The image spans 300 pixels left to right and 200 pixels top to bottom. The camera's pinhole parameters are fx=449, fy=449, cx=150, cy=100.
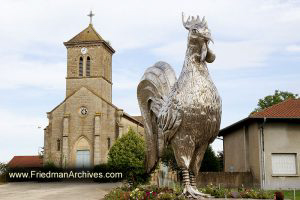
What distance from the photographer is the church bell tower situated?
55.5 meters

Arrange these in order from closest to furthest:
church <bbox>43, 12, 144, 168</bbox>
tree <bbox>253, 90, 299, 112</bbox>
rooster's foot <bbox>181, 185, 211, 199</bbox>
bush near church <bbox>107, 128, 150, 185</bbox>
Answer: rooster's foot <bbox>181, 185, 211, 199</bbox> < bush near church <bbox>107, 128, 150, 185</bbox> < tree <bbox>253, 90, 299, 112</bbox> < church <bbox>43, 12, 144, 168</bbox>

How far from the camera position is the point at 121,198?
11805 millimetres

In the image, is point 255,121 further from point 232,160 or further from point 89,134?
point 89,134

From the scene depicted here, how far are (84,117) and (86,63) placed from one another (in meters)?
8.08

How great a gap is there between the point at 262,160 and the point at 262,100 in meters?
18.3

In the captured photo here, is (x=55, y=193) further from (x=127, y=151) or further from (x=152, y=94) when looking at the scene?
(x=152, y=94)

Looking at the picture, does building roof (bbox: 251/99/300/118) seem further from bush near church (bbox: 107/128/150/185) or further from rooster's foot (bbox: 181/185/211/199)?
rooster's foot (bbox: 181/185/211/199)

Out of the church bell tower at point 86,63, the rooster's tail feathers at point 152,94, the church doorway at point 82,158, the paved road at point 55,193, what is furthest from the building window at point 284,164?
the church bell tower at point 86,63

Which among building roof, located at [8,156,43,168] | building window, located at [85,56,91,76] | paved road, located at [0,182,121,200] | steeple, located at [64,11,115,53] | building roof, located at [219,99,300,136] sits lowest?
paved road, located at [0,182,121,200]

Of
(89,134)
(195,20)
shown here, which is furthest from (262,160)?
(89,134)

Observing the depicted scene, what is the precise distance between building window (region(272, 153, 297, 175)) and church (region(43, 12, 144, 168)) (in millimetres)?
25111

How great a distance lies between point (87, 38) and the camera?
56062 mm

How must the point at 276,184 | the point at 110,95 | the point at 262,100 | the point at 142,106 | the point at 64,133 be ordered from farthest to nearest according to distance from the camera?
the point at 110,95 < the point at 64,133 < the point at 262,100 < the point at 276,184 < the point at 142,106

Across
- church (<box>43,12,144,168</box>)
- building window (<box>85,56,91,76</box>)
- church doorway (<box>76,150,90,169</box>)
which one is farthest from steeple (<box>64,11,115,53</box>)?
church doorway (<box>76,150,90,169</box>)
